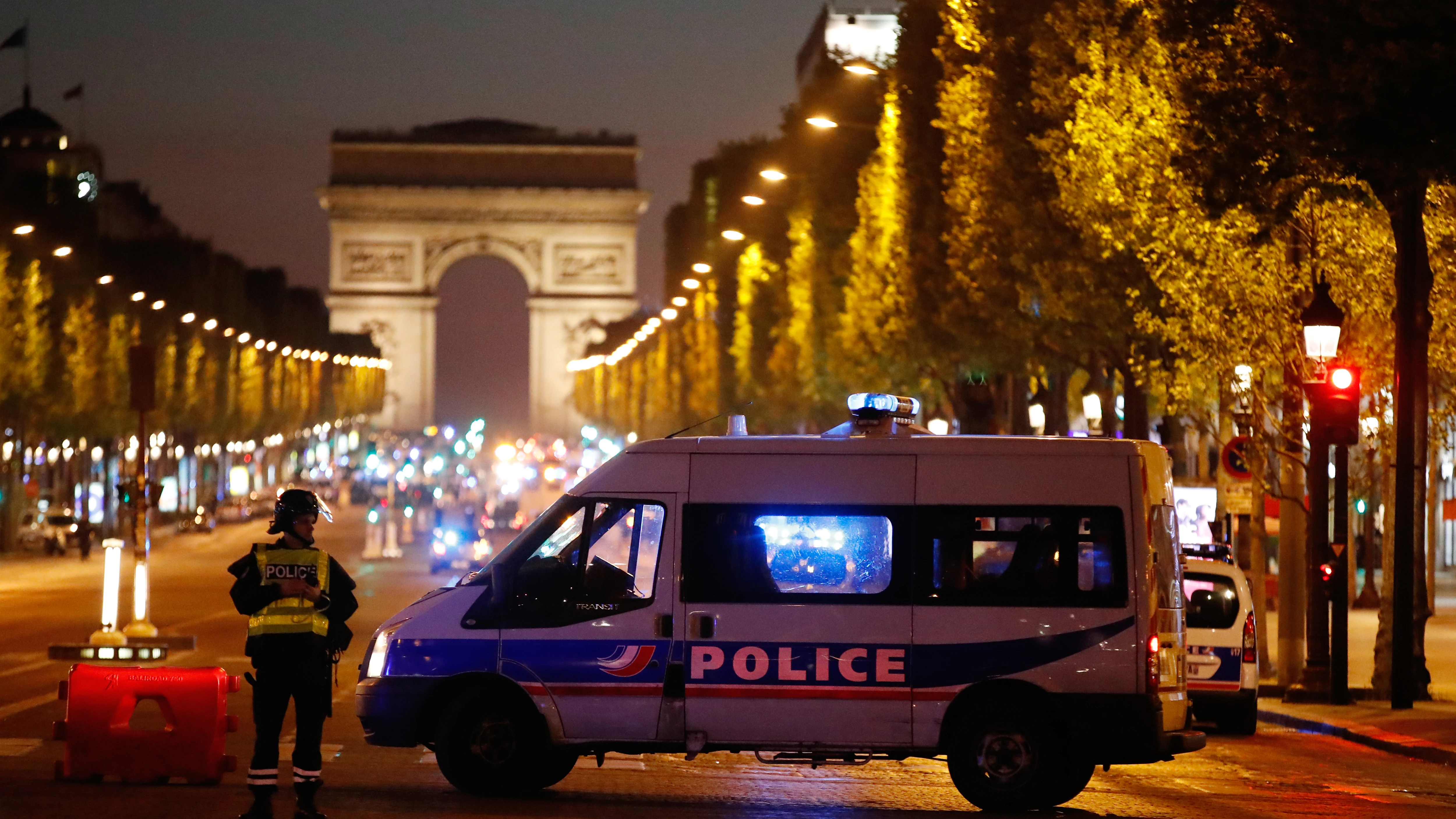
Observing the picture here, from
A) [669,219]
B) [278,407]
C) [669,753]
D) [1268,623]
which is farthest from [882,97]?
[278,407]

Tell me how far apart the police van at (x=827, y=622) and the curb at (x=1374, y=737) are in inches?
182

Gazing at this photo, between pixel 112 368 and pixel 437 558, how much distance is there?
2147 centimetres

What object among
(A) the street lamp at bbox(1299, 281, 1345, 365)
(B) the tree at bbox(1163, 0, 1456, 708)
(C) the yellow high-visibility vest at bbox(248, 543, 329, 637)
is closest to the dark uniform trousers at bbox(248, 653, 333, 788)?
(C) the yellow high-visibility vest at bbox(248, 543, 329, 637)

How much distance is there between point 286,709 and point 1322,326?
1103 cm

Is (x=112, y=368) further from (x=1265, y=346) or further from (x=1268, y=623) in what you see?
(x=1265, y=346)

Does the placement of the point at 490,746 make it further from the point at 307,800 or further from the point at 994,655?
the point at 994,655

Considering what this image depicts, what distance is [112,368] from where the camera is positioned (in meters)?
63.2

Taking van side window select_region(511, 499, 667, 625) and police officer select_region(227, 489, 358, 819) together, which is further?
van side window select_region(511, 499, 667, 625)

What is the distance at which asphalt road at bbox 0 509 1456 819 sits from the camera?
458 inches

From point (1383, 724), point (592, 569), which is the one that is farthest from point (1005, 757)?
point (1383, 724)

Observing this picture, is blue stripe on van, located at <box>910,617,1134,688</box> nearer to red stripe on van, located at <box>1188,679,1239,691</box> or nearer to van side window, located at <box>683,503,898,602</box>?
van side window, located at <box>683,503,898,602</box>

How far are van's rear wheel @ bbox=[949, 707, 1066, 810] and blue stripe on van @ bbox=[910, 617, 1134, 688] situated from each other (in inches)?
9.6

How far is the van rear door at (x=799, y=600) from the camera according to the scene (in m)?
12.0

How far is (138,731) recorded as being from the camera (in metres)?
12.5
